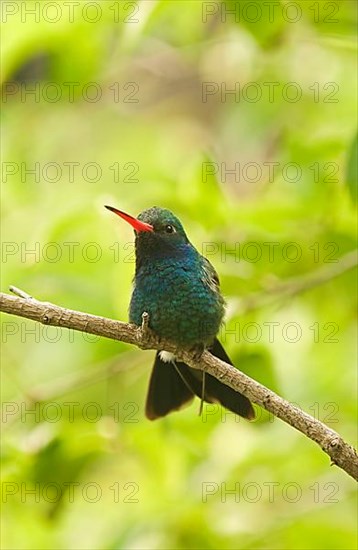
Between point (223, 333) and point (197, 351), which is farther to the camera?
point (223, 333)

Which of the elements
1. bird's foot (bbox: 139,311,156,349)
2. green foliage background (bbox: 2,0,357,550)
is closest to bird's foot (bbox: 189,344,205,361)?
bird's foot (bbox: 139,311,156,349)

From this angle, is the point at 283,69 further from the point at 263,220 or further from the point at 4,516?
the point at 4,516

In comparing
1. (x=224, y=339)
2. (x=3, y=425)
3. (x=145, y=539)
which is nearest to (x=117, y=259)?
(x=224, y=339)

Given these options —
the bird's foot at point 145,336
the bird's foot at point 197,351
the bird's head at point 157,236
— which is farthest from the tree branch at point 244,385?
the bird's head at point 157,236

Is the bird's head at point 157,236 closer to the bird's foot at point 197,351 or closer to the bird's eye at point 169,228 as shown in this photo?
the bird's eye at point 169,228

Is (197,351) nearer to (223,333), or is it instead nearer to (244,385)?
(244,385)

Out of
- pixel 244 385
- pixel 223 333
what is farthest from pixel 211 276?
pixel 244 385
